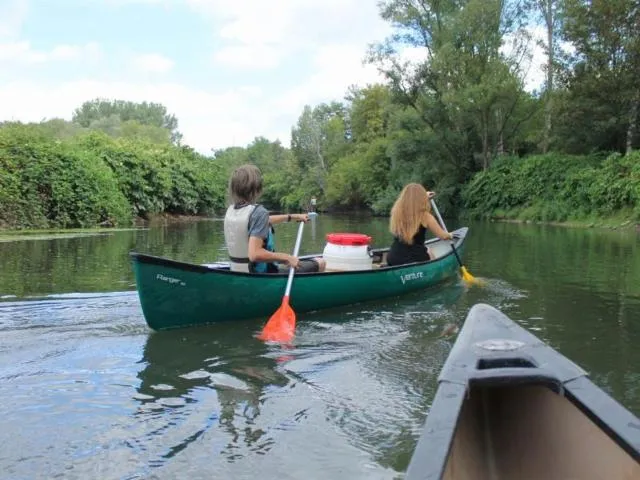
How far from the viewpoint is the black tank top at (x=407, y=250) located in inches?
288

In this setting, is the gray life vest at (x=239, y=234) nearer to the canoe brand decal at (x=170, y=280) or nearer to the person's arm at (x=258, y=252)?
the person's arm at (x=258, y=252)

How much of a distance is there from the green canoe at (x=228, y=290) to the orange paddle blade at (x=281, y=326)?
274mm

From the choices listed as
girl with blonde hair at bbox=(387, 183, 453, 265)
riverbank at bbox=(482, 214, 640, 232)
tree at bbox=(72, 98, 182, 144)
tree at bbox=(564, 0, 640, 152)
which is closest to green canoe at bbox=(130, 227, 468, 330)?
girl with blonde hair at bbox=(387, 183, 453, 265)

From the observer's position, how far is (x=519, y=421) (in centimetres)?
271

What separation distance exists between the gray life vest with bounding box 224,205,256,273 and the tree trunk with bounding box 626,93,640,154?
2105cm

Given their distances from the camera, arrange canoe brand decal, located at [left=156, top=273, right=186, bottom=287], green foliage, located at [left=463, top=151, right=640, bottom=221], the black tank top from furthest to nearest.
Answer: green foliage, located at [left=463, top=151, right=640, bottom=221]
the black tank top
canoe brand decal, located at [left=156, top=273, right=186, bottom=287]

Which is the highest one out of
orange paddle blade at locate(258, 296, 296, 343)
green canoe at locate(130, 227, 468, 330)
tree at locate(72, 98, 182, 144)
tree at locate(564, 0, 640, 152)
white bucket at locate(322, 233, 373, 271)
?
tree at locate(72, 98, 182, 144)

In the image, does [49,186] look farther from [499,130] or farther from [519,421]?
[499,130]

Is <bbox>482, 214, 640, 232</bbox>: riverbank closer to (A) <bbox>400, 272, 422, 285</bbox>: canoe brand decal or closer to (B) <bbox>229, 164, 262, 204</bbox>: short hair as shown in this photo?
(A) <bbox>400, 272, 422, 285</bbox>: canoe brand decal

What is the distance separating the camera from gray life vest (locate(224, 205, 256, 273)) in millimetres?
5508

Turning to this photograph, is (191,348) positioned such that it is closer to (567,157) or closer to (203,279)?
(203,279)

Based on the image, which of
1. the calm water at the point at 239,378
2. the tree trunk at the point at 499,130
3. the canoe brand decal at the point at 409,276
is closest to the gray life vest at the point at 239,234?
the calm water at the point at 239,378

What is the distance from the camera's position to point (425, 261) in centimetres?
748

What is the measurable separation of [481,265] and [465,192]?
21.0 metres
